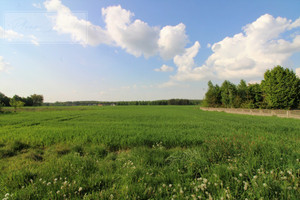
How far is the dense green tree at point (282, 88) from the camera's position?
24797mm

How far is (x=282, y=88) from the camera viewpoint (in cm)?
2581

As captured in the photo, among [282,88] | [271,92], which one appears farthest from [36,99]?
[282,88]

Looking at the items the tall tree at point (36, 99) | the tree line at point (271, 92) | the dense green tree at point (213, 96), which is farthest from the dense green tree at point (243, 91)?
the tall tree at point (36, 99)

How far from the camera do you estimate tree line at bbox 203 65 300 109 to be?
2497 cm

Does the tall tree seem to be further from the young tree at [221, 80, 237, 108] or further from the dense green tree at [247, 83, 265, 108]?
the dense green tree at [247, 83, 265, 108]

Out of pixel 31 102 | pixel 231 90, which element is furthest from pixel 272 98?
pixel 31 102

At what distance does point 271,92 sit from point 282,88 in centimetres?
206

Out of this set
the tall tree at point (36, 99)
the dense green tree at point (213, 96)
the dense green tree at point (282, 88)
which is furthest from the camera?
the tall tree at point (36, 99)

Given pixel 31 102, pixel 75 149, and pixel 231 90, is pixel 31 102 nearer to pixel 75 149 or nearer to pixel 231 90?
pixel 75 149

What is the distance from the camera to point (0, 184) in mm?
2664

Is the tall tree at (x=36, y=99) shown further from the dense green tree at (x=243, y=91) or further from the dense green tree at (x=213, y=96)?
the dense green tree at (x=243, y=91)

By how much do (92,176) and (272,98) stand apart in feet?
131

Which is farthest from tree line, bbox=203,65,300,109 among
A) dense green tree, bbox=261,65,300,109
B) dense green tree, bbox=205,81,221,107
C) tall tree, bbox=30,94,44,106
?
tall tree, bbox=30,94,44,106

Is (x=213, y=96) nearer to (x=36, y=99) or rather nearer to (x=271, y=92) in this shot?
(x=271, y=92)
